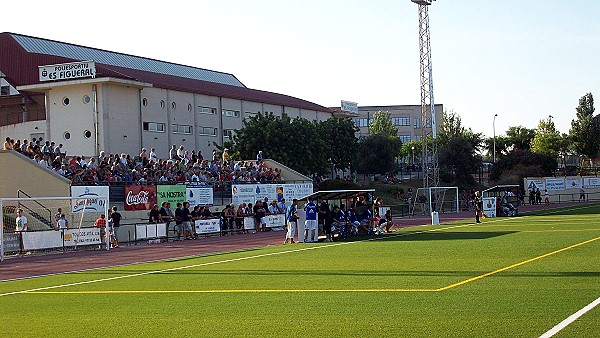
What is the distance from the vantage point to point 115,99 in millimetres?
58812

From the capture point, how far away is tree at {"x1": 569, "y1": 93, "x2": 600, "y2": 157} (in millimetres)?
100812

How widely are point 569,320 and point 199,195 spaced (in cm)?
3516

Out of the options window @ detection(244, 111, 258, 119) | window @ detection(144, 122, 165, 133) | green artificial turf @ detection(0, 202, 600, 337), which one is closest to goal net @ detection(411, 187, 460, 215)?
window @ detection(244, 111, 258, 119)

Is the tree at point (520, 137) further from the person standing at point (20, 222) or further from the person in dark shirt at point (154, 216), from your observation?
the person standing at point (20, 222)

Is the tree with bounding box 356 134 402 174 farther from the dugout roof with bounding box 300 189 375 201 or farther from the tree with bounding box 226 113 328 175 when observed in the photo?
the dugout roof with bounding box 300 189 375 201

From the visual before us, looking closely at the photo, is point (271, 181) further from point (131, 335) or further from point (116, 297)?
point (131, 335)

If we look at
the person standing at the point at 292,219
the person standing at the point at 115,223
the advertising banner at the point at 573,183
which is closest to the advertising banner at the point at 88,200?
the person standing at the point at 115,223

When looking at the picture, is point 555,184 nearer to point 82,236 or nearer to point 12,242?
point 82,236

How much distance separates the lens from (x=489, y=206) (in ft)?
163

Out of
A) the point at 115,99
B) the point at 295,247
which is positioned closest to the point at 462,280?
the point at 295,247

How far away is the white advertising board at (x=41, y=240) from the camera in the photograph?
31703mm

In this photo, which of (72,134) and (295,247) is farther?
(72,134)

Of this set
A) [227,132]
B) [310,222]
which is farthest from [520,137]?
[310,222]

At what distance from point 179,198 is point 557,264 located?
2748 centimetres
